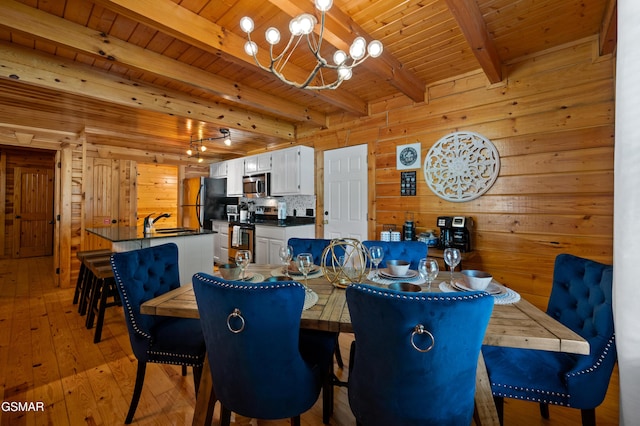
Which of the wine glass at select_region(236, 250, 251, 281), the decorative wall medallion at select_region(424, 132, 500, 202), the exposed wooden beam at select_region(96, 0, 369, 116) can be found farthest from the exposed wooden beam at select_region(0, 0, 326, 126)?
the decorative wall medallion at select_region(424, 132, 500, 202)

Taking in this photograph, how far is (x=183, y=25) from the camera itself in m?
1.88

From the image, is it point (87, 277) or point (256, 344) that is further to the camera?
point (87, 277)

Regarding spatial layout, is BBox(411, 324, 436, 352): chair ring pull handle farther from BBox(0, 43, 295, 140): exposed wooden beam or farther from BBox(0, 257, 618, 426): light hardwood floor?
BBox(0, 43, 295, 140): exposed wooden beam

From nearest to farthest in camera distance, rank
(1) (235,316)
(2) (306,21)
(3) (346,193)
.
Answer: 1. (1) (235,316)
2. (2) (306,21)
3. (3) (346,193)

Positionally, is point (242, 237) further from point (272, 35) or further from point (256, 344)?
point (256, 344)

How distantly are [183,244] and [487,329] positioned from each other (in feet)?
9.87

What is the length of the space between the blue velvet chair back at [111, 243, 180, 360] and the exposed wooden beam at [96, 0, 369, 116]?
1444 mm

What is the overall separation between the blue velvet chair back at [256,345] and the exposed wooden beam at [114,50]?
2.19 meters

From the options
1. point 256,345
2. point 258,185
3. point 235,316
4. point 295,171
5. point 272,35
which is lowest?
point 256,345

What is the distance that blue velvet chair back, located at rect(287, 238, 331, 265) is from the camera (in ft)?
7.69

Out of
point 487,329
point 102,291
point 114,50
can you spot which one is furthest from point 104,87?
point 487,329

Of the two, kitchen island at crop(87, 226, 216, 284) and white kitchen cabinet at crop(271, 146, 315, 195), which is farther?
white kitchen cabinet at crop(271, 146, 315, 195)

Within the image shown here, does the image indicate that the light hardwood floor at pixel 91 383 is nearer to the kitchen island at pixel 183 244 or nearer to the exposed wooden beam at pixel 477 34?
the kitchen island at pixel 183 244

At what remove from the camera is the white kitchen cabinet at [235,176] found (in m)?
5.48
